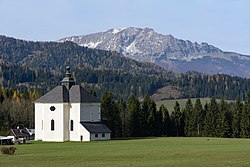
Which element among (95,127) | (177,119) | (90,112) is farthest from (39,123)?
(177,119)

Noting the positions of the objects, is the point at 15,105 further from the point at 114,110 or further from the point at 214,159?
the point at 214,159

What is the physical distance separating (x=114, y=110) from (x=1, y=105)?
2607 cm

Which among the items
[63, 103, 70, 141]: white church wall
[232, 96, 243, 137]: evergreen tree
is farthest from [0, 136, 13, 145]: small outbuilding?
[232, 96, 243, 137]: evergreen tree

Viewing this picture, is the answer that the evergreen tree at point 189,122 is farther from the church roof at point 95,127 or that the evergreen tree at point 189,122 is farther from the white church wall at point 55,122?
the white church wall at point 55,122

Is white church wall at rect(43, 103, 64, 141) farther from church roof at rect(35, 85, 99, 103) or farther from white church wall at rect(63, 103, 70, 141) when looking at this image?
church roof at rect(35, 85, 99, 103)

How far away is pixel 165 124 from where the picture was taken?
11844cm

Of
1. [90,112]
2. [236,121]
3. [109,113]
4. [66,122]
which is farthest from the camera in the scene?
[109,113]

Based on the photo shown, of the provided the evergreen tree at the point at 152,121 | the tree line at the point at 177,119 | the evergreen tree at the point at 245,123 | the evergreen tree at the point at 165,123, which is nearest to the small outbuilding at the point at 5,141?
the tree line at the point at 177,119

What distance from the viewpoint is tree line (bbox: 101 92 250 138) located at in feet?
363

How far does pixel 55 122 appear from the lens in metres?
104

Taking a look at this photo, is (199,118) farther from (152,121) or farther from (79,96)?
(79,96)

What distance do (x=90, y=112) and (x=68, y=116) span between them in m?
3.67

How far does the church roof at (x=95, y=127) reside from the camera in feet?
328

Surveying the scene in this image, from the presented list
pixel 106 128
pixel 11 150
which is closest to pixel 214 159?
pixel 11 150
